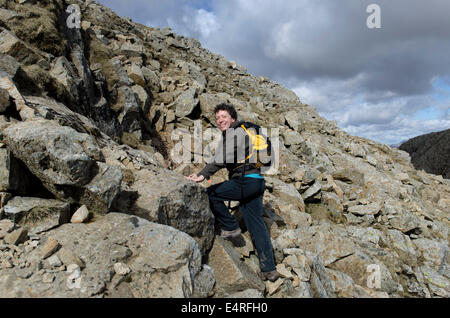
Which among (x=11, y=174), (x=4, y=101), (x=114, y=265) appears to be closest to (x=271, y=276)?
(x=114, y=265)

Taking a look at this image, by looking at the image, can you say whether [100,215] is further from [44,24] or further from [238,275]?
[44,24]

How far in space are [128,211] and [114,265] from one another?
1.60m

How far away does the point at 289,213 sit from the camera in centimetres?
964

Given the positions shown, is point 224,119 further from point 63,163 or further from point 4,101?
point 4,101

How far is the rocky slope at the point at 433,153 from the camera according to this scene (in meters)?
50.4

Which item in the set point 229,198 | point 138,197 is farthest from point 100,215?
point 229,198

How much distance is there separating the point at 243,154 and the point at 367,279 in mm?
5640

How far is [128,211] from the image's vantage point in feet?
17.0

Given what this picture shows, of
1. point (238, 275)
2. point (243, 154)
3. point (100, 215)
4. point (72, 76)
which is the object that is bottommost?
point (238, 275)

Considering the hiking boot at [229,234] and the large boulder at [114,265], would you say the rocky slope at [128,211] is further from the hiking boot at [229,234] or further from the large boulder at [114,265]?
the hiking boot at [229,234]

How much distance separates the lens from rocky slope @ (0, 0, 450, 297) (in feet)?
12.4

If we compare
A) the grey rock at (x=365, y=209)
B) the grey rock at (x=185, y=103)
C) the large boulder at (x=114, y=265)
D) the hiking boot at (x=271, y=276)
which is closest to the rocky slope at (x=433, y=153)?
the grey rock at (x=365, y=209)

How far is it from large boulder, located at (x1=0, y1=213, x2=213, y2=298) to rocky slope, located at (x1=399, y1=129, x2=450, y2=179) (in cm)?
6242

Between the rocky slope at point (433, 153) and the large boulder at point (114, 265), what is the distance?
62420 mm
